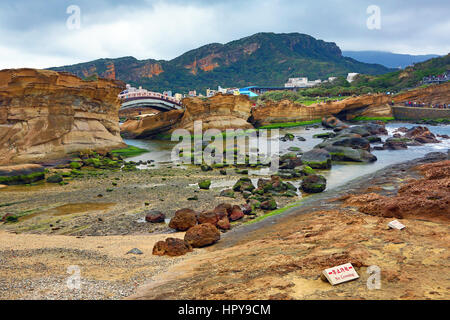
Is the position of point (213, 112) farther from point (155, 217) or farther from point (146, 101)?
point (155, 217)

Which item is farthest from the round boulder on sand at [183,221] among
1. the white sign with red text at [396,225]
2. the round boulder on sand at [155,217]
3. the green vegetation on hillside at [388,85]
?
the green vegetation on hillside at [388,85]

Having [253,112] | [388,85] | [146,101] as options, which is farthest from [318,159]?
[388,85]

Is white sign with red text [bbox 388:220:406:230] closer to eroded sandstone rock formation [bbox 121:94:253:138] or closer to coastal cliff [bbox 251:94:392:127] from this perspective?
eroded sandstone rock formation [bbox 121:94:253:138]

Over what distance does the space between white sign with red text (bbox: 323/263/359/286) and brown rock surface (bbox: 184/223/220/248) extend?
612 centimetres

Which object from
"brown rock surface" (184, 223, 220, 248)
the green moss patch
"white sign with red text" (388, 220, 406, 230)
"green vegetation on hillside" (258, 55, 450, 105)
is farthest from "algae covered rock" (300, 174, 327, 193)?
"green vegetation on hillside" (258, 55, 450, 105)

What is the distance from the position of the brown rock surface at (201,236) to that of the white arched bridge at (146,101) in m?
49.2

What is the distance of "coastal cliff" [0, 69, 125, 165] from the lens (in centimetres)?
3225

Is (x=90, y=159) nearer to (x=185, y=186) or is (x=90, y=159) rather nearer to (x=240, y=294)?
(x=185, y=186)

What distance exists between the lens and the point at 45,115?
114 ft

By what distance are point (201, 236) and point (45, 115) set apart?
30.1m
